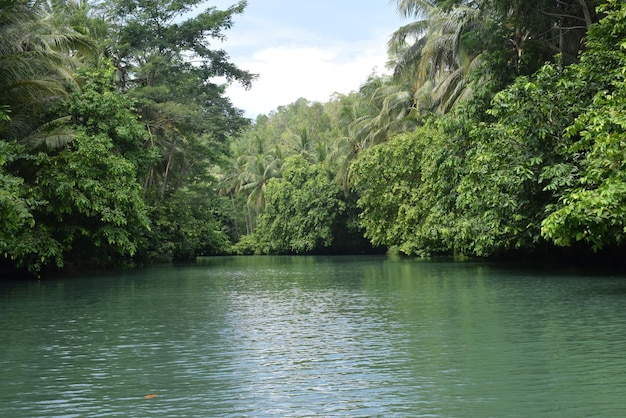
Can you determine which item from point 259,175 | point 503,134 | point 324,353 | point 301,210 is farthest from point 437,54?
point 259,175

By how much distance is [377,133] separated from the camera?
130 ft

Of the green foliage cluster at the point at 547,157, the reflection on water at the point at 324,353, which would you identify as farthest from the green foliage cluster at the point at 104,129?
the green foliage cluster at the point at 547,157

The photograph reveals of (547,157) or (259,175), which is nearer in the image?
(547,157)

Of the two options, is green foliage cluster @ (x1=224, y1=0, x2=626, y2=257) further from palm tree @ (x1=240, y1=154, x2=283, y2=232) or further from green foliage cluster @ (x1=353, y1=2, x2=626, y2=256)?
palm tree @ (x1=240, y1=154, x2=283, y2=232)

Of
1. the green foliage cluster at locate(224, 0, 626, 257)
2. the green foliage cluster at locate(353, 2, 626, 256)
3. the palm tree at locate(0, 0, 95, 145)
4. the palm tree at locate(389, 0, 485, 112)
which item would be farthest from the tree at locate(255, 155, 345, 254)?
the palm tree at locate(0, 0, 95, 145)

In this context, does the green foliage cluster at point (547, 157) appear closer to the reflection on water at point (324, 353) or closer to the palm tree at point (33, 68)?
the reflection on water at point (324, 353)

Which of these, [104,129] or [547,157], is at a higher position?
[104,129]

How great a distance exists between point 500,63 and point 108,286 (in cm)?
1320

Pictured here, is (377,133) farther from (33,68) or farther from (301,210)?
(33,68)

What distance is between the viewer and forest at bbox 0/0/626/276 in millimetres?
17219

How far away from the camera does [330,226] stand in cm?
4956

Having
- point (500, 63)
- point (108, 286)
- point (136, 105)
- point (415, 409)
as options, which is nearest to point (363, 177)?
point (136, 105)

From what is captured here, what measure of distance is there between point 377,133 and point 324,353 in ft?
104

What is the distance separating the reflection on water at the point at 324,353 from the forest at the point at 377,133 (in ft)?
10.2
